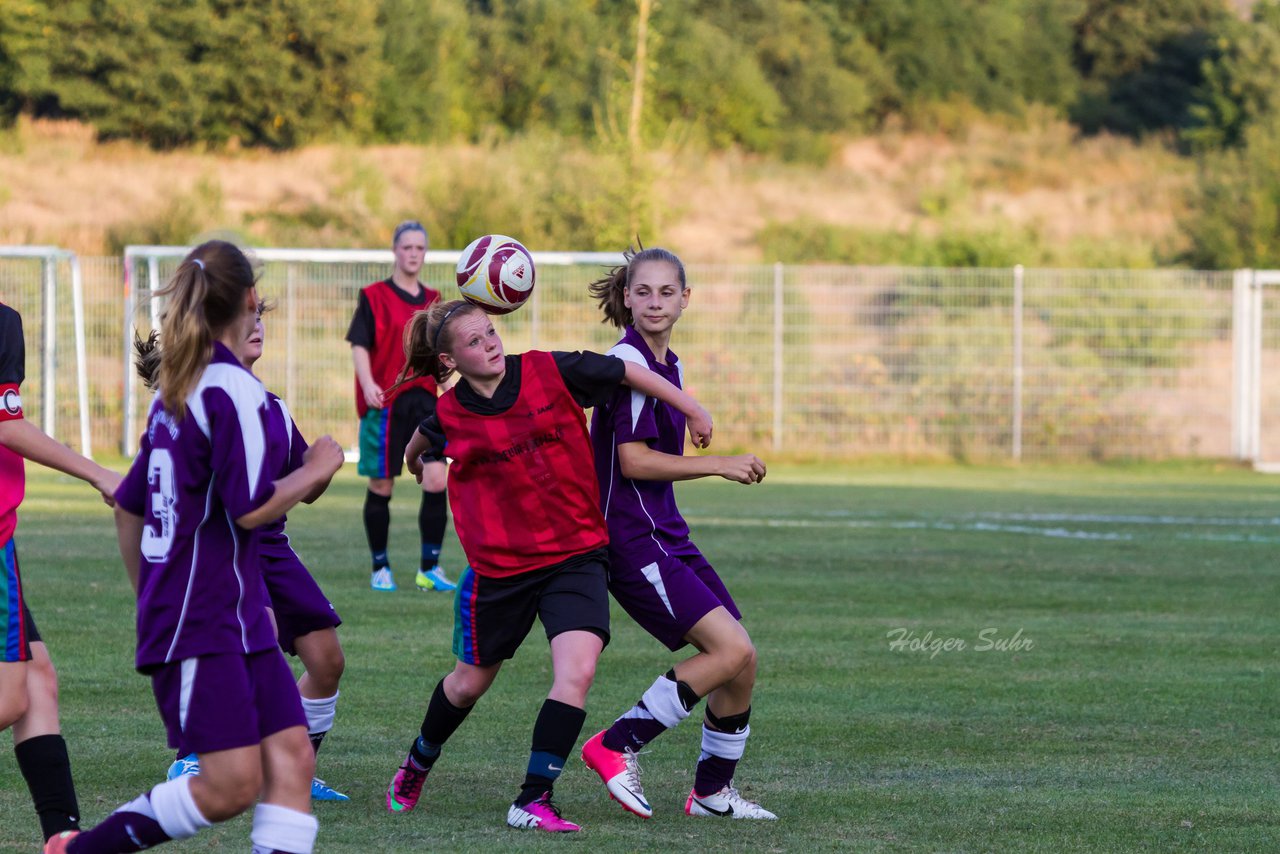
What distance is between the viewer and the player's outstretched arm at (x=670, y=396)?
195 inches

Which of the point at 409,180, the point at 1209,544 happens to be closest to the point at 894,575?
the point at 1209,544

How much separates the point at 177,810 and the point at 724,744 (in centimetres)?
190

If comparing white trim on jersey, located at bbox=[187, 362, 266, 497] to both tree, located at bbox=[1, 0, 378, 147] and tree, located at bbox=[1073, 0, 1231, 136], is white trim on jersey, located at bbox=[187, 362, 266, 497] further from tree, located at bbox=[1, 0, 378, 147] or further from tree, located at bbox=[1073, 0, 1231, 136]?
tree, located at bbox=[1073, 0, 1231, 136]

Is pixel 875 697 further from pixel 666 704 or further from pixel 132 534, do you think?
pixel 132 534

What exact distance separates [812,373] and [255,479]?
20387mm

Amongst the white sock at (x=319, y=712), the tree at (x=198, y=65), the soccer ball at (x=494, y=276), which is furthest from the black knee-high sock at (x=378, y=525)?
the tree at (x=198, y=65)

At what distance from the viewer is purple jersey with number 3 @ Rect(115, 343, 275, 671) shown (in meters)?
3.69

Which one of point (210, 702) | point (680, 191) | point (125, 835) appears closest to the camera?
point (210, 702)

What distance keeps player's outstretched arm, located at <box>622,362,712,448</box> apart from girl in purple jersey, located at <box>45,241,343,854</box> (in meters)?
1.40

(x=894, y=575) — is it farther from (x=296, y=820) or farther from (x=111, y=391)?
(x=111, y=391)

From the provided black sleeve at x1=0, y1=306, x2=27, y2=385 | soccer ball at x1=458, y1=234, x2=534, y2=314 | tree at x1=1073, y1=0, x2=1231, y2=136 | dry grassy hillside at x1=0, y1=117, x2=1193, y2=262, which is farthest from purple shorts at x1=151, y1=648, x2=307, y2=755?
tree at x1=1073, y1=0, x2=1231, y2=136

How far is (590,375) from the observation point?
5020 mm

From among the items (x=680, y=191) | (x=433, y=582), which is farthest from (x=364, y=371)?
(x=680, y=191)

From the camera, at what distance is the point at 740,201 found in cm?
4038
